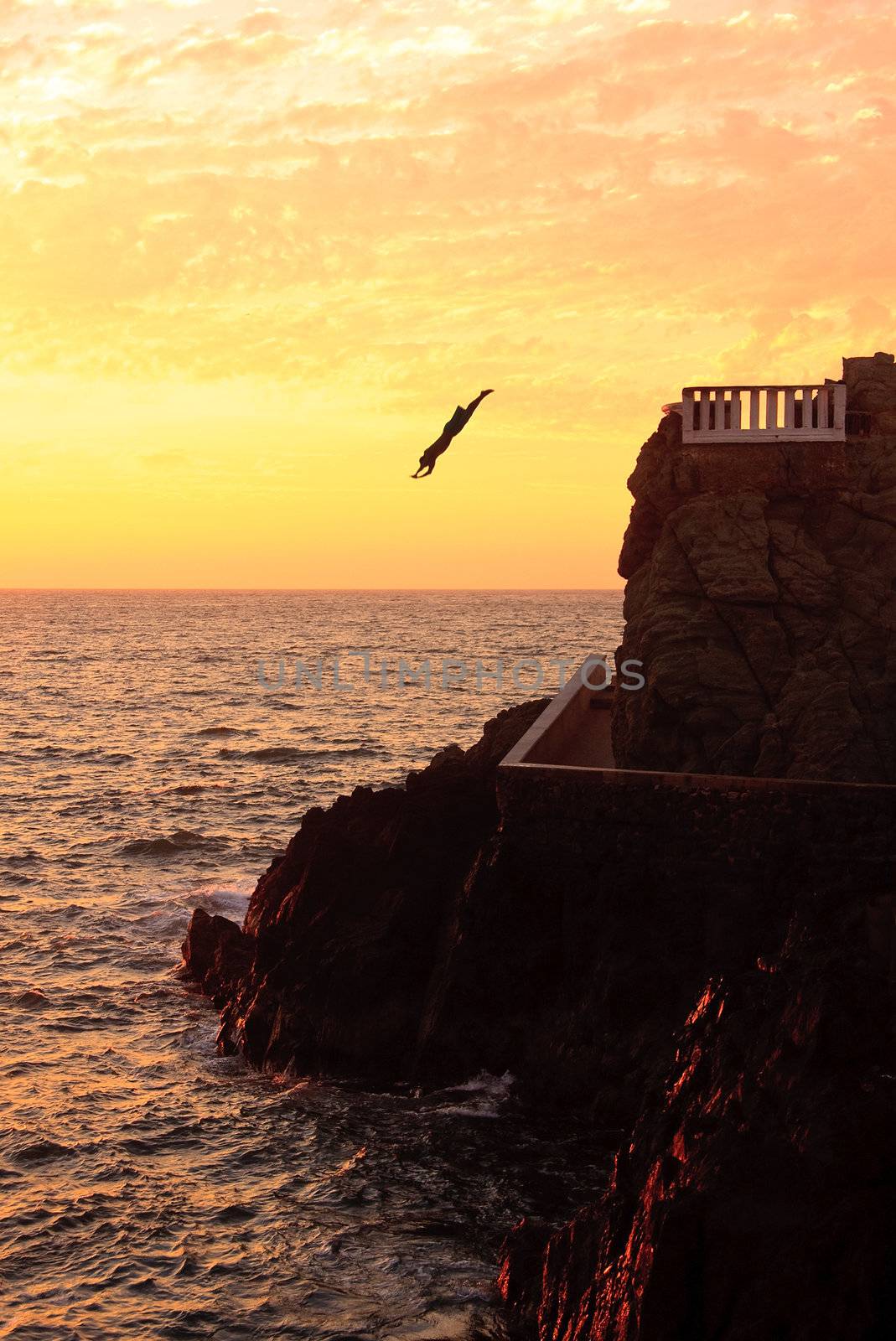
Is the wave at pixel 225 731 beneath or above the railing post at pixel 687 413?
beneath

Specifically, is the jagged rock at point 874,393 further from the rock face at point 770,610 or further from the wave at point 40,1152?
the wave at point 40,1152

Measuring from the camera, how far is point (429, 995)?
18.7 meters

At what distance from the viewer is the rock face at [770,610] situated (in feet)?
58.7

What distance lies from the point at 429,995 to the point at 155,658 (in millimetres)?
87414

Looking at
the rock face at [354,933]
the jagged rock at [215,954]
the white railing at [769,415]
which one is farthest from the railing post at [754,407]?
the jagged rock at [215,954]

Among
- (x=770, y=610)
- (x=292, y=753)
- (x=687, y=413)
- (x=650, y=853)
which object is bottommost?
(x=292, y=753)

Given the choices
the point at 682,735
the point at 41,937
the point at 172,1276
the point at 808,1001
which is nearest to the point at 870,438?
the point at 682,735

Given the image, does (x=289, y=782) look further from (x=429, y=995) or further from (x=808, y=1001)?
(x=808, y=1001)

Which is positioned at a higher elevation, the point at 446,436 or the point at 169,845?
the point at 446,436

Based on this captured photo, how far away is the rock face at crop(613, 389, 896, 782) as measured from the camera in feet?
58.7

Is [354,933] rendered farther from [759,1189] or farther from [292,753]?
[292,753]

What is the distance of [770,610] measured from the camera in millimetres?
18797

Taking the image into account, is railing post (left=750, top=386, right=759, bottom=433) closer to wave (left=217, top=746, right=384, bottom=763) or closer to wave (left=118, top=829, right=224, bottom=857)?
wave (left=118, top=829, right=224, bottom=857)

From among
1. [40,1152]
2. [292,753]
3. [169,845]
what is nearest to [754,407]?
[40,1152]
